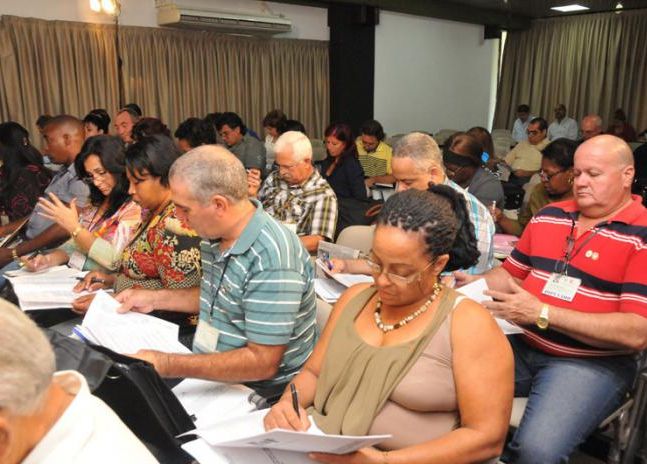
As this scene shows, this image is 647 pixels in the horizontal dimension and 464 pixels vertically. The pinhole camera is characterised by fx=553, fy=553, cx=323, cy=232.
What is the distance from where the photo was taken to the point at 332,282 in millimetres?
2562

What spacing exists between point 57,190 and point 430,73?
359 inches

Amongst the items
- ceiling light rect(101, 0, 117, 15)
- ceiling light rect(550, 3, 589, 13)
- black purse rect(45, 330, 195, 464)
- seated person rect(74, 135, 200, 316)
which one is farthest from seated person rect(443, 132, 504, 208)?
ceiling light rect(550, 3, 589, 13)

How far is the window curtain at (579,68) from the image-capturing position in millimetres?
10828

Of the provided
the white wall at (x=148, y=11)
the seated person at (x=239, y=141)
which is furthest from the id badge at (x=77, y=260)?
the white wall at (x=148, y=11)

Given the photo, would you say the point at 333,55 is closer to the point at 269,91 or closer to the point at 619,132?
the point at 269,91

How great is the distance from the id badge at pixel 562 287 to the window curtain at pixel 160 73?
6942mm

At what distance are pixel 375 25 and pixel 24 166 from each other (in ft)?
23.7

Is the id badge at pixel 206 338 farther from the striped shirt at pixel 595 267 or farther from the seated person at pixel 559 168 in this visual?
the seated person at pixel 559 168

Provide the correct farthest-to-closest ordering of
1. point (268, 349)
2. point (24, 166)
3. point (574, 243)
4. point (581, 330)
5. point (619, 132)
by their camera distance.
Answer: point (619, 132)
point (24, 166)
point (574, 243)
point (581, 330)
point (268, 349)

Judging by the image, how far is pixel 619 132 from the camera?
871 centimetres

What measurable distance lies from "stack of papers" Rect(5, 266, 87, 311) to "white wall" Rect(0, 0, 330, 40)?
18.0 feet

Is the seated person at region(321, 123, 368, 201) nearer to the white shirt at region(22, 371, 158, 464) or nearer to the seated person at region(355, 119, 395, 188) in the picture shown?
the seated person at region(355, 119, 395, 188)

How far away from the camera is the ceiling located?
939 cm

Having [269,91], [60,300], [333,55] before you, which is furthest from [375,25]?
[60,300]
